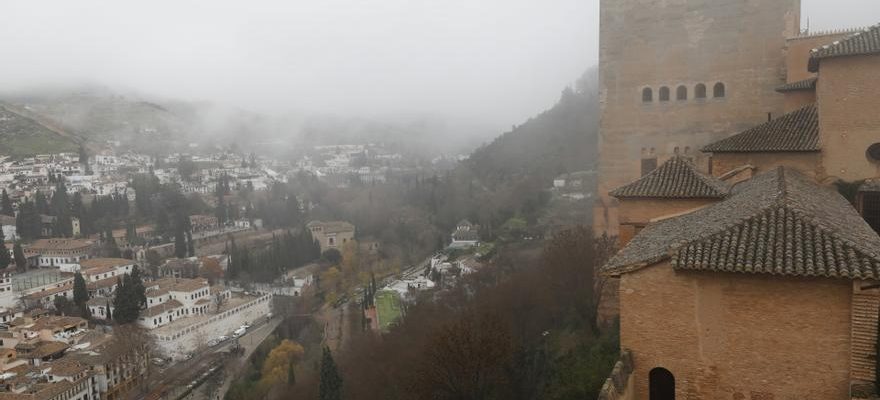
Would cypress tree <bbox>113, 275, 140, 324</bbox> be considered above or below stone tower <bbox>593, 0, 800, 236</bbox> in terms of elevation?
below

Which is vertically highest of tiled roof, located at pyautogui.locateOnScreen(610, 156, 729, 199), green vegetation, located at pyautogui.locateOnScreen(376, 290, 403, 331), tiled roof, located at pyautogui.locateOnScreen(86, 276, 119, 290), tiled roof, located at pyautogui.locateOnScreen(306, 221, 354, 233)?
tiled roof, located at pyautogui.locateOnScreen(610, 156, 729, 199)

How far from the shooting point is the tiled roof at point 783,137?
10.7 meters

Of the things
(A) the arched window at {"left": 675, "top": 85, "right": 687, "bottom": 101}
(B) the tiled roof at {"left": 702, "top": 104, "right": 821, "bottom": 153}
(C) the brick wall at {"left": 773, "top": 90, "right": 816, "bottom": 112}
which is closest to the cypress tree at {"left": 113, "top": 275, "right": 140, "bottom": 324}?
(A) the arched window at {"left": 675, "top": 85, "right": 687, "bottom": 101}

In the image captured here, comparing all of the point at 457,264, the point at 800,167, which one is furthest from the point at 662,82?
the point at 457,264

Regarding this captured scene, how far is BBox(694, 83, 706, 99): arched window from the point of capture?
597 inches

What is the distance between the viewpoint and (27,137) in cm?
10762

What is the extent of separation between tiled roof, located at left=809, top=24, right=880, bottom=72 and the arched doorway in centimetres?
643

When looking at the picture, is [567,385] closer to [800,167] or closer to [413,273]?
[800,167]

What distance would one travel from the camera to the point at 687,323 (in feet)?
20.7

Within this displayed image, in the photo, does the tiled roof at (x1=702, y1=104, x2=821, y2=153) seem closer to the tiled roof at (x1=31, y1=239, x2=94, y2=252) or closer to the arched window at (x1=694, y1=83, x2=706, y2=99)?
the arched window at (x1=694, y1=83, x2=706, y2=99)

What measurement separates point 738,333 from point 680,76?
10791 mm

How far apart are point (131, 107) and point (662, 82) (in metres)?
169

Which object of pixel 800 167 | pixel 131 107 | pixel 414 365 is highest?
pixel 131 107

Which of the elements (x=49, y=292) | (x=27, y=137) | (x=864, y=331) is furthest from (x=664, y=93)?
(x=27, y=137)
